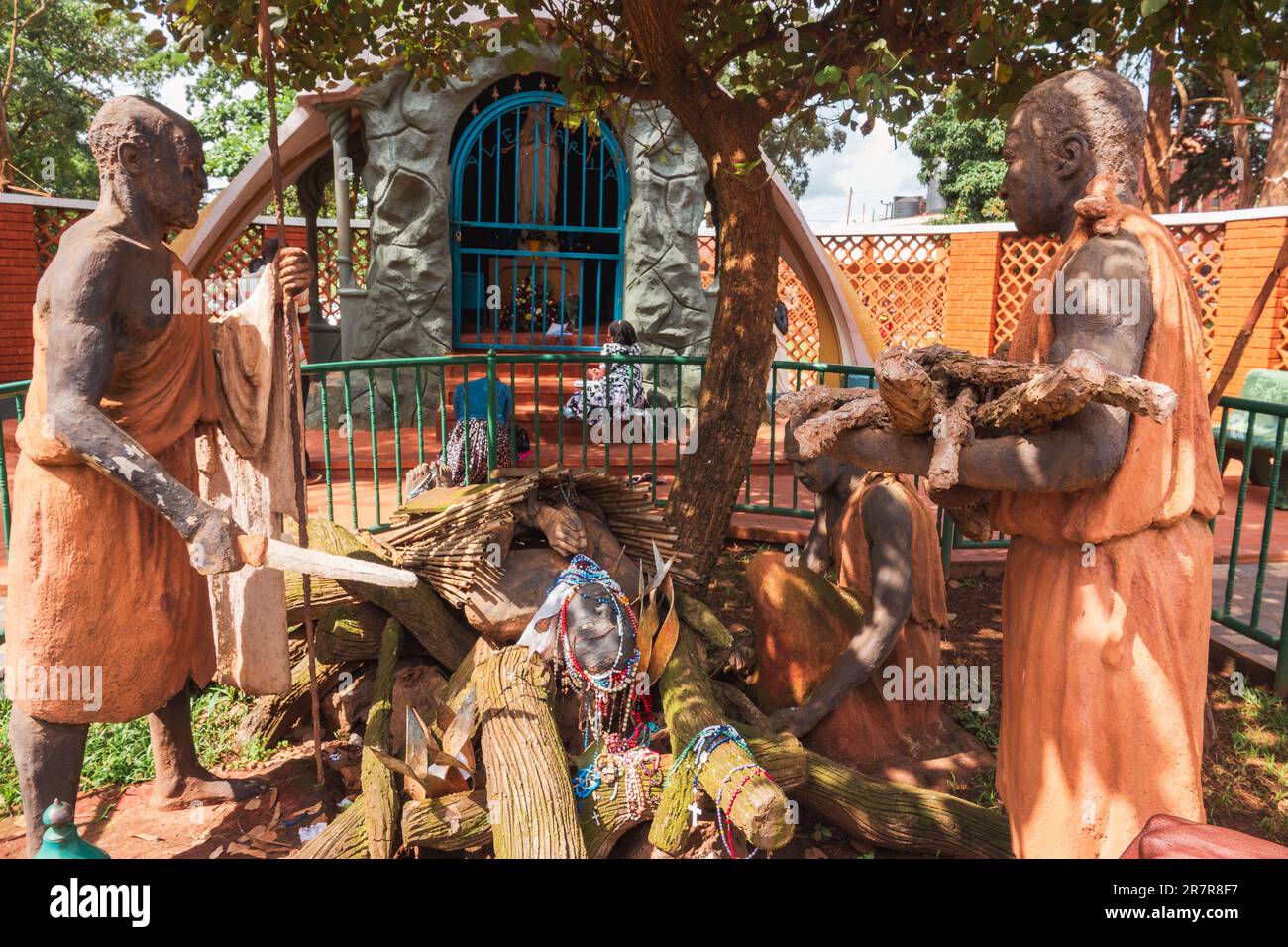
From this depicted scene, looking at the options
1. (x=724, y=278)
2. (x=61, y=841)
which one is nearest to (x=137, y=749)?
(x=61, y=841)

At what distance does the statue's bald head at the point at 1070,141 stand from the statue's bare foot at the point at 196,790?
128 inches

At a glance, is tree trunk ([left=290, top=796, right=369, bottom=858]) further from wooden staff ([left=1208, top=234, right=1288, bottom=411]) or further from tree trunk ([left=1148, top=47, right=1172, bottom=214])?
tree trunk ([left=1148, top=47, right=1172, bottom=214])

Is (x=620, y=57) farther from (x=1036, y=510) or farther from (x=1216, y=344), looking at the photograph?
(x=1216, y=344)

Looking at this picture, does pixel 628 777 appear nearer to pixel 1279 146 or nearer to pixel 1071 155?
pixel 1071 155

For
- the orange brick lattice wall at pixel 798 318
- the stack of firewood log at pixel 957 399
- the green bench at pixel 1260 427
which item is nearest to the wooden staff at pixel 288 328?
the stack of firewood log at pixel 957 399

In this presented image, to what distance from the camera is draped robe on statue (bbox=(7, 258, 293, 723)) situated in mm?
2529

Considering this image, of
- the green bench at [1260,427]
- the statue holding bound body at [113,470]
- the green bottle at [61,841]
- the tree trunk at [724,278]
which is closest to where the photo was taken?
the green bottle at [61,841]

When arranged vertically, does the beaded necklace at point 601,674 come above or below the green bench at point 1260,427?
below

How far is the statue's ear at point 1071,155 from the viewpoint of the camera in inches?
74.9

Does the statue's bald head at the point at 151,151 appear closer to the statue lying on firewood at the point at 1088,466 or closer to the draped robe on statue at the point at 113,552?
the draped robe on statue at the point at 113,552

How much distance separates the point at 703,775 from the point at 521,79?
8.53 meters

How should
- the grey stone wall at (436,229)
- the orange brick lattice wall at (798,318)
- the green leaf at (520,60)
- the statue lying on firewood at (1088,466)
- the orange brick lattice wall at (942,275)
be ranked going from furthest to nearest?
the orange brick lattice wall at (798,318) → the orange brick lattice wall at (942,275) → the grey stone wall at (436,229) → the green leaf at (520,60) → the statue lying on firewood at (1088,466)

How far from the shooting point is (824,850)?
327 cm

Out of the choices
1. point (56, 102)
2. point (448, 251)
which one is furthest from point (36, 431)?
point (56, 102)
